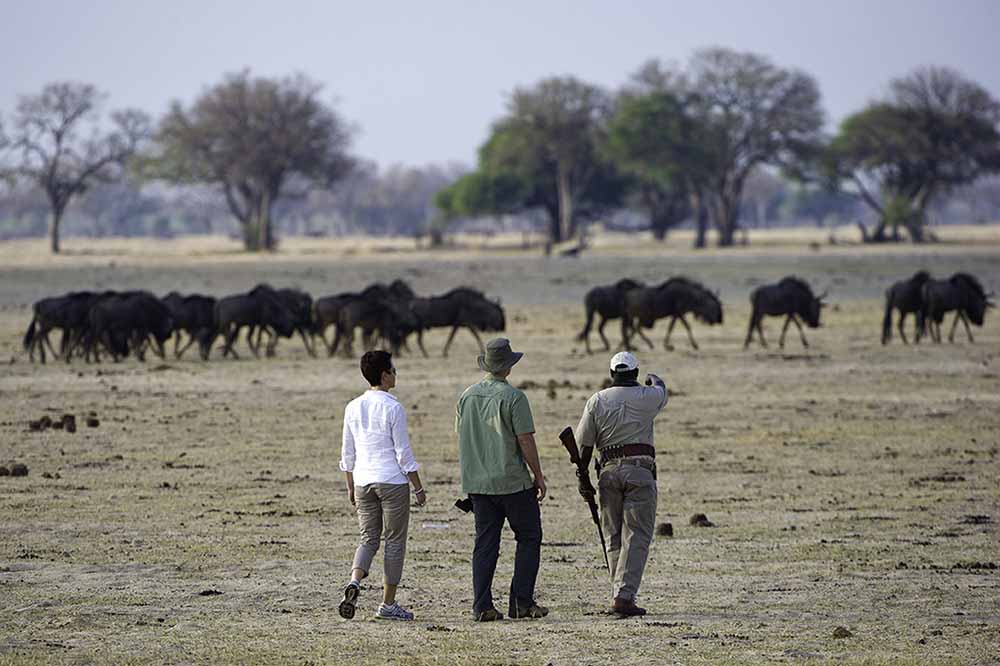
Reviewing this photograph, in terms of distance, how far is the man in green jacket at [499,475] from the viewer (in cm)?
964

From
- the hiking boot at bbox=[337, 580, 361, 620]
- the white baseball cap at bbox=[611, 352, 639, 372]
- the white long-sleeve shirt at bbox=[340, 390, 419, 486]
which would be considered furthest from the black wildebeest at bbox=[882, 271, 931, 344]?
the hiking boot at bbox=[337, 580, 361, 620]

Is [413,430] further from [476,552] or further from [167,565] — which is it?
[476,552]

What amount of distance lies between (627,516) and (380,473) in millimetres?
1405

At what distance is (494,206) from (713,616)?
85633mm

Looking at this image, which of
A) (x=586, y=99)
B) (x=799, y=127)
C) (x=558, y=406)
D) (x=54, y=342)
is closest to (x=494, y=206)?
(x=586, y=99)

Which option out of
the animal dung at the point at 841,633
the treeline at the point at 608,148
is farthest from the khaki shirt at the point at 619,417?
the treeline at the point at 608,148

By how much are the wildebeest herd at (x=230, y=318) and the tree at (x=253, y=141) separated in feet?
172

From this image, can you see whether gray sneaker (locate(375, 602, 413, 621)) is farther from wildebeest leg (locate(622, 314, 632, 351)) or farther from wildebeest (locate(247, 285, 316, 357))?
wildebeest leg (locate(622, 314, 632, 351))

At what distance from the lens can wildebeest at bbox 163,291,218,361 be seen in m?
30.1

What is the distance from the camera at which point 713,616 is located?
10031 mm

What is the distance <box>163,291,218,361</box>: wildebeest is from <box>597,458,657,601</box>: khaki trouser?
2064 cm

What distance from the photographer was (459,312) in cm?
3175

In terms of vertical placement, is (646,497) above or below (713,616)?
above

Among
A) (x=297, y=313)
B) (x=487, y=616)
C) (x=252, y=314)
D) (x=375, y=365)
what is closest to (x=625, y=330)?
(x=297, y=313)
